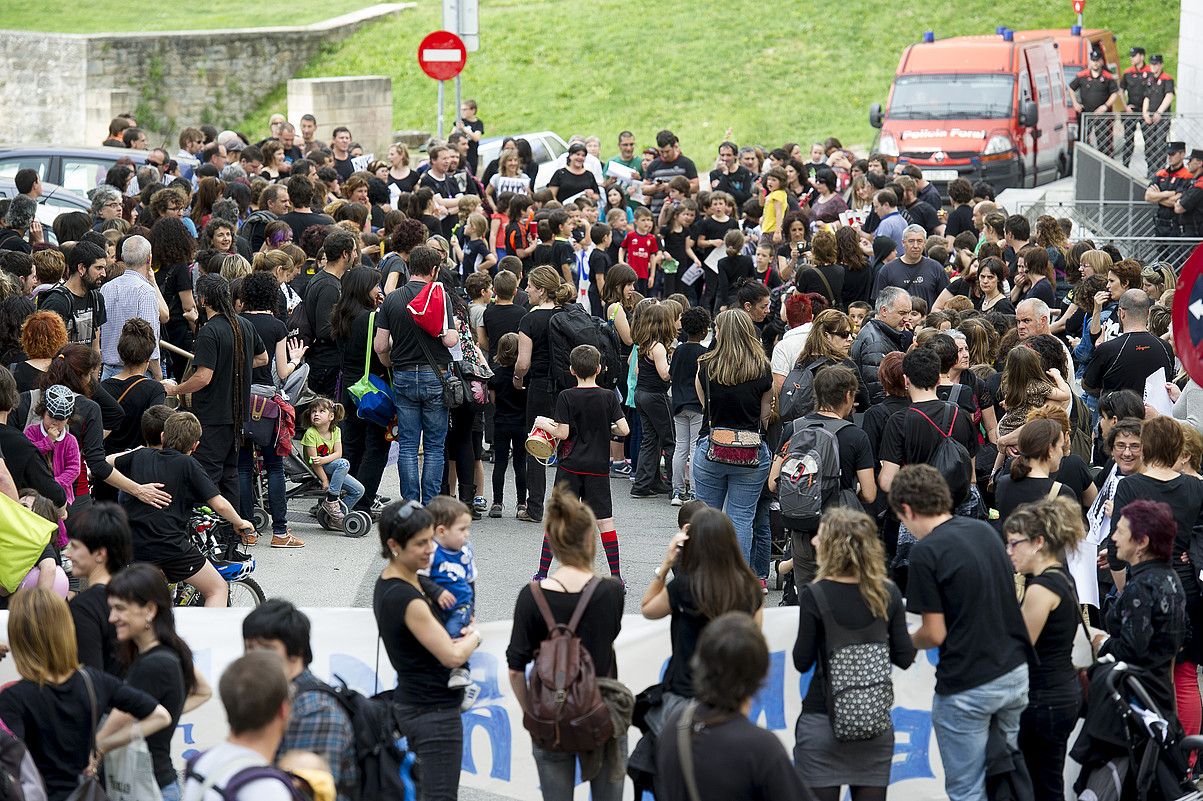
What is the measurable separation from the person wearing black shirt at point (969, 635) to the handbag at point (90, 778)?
3028mm

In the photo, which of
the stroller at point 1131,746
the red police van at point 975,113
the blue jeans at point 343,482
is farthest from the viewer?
the red police van at point 975,113

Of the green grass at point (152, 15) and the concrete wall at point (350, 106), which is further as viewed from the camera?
the green grass at point (152, 15)

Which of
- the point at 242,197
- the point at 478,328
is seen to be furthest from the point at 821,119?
the point at 478,328

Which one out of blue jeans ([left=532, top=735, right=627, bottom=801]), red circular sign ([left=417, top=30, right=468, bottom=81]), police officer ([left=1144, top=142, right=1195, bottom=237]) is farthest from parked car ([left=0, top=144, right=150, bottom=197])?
blue jeans ([left=532, top=735, right=627, bottom=801])

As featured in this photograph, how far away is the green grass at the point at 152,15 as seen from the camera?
125 feet

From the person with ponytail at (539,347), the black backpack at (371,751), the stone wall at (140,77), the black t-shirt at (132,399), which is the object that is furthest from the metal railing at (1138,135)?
the stone wall at (140,77)

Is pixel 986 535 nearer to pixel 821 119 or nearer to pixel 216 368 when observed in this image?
pixel 216 368

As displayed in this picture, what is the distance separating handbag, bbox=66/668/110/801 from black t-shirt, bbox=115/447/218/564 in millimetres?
2618

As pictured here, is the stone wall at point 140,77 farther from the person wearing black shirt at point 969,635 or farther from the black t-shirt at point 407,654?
the person wearing black shirt at point 969,635

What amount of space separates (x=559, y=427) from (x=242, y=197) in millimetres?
6575

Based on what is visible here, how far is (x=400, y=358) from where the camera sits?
34.1 feet

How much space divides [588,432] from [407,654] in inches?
151

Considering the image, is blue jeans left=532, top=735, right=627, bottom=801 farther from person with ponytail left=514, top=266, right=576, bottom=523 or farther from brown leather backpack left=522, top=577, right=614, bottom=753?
person with ponytail left=514, top=266, right=576, bottom=523

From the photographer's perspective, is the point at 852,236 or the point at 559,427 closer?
the point at 559,427
